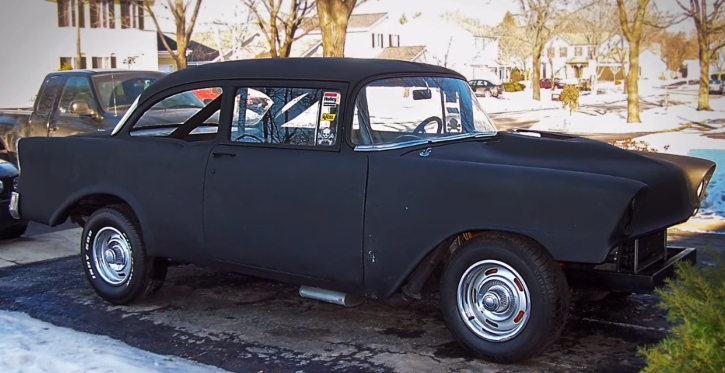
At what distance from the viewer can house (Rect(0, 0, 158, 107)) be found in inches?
668

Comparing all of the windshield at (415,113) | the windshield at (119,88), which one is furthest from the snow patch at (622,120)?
the windshield at (119,88)

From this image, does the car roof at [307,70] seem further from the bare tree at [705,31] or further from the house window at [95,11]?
the house window at [95,11]

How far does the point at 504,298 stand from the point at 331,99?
1.68 m

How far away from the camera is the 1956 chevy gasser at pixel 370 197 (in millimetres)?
4855

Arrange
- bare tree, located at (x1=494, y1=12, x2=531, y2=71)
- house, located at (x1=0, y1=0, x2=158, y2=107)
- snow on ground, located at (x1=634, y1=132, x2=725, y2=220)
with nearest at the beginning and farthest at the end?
snow on ground, located at (x1=634, y1=132, x2=725, y2=220) → bare tree, located at (x1=494, y1=12, x2=531, y2=71) → house, located at (x1=0, y1=0, x2=158, y2=107)

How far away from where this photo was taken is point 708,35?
1018cm

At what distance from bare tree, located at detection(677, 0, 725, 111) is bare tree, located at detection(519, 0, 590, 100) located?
156 cm

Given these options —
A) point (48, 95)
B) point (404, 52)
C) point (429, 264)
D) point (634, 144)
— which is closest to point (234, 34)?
point (404, 52)

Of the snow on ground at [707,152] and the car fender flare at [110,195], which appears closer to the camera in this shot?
the car fender flare at [110,195]

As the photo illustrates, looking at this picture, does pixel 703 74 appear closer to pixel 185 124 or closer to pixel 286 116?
pixel 286 116

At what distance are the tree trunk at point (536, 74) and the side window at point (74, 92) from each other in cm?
583

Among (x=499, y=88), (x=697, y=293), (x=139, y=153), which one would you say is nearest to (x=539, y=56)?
(x=499, y=88)

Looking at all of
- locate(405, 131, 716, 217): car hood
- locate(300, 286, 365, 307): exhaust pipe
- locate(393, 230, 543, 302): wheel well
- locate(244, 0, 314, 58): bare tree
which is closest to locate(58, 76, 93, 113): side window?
locate(244, 0, 314, 58): bare tree

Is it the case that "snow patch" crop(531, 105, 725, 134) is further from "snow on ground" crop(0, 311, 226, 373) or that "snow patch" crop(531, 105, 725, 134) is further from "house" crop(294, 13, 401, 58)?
"snow on ground" crop(0, 311, 226, 373)
